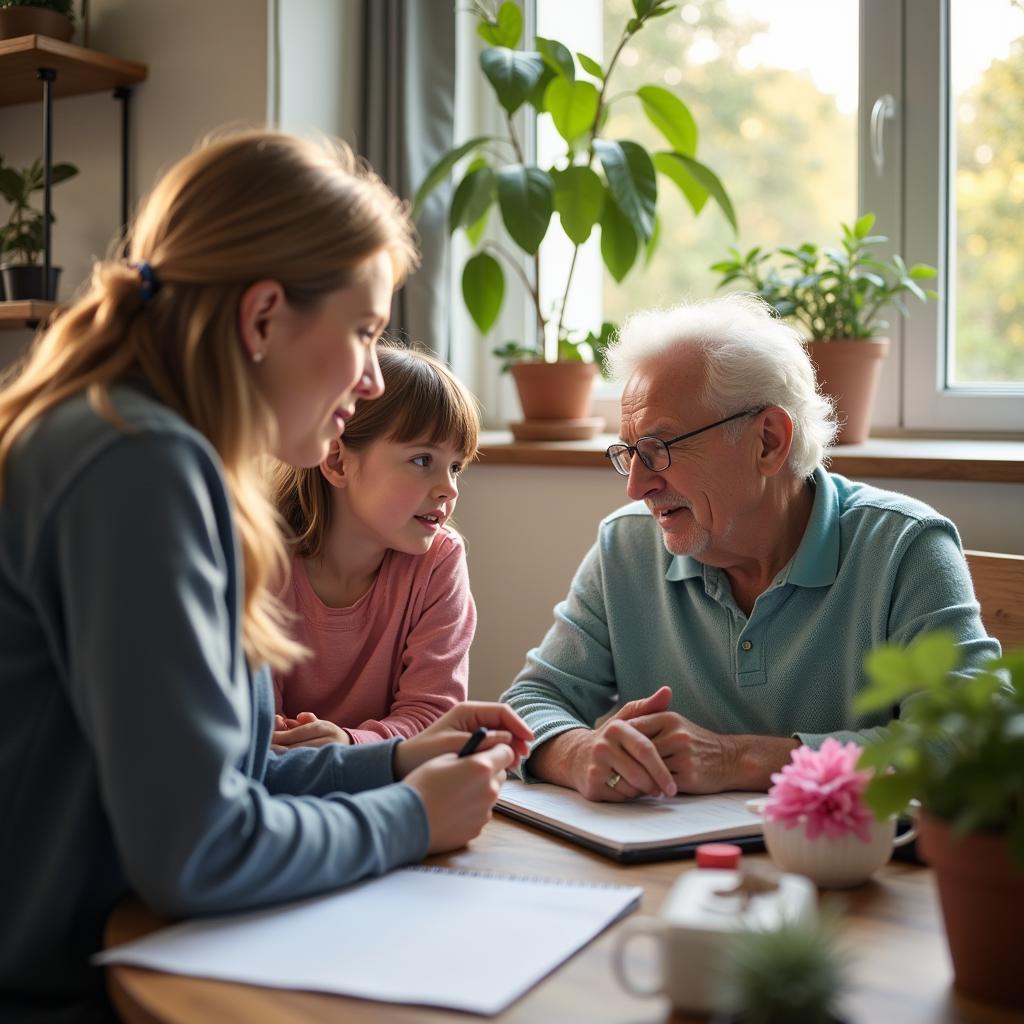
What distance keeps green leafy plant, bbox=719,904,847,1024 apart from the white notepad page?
1.46ft

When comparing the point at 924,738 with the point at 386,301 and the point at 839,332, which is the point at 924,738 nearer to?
the point at 386,301

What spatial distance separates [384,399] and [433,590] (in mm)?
285

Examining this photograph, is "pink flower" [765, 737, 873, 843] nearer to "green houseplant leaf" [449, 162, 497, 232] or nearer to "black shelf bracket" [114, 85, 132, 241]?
"green houseplant leaf" [449, 162, 497, 232]

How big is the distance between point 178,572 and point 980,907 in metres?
0.60

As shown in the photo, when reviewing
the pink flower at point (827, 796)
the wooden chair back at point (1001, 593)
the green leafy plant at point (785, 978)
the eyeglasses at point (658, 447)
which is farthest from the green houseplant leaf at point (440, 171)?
the green leafy plant at point (785, 978)

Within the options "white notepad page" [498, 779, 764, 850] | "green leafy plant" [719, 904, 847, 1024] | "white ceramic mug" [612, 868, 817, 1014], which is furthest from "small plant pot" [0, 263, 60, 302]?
"green leafy plant" [719, 904, 847, 1024]

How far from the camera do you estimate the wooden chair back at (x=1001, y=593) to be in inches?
70.6

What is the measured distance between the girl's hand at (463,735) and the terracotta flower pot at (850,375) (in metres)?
1.21

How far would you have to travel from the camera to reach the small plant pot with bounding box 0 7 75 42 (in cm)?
271

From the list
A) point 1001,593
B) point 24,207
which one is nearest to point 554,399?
point 1001,593

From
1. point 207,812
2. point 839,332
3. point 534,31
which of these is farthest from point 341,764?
point 534,31

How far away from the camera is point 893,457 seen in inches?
83.9

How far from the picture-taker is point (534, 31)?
→ 2.89 metres

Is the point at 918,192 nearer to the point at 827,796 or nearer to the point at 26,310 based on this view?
the point at 827,796
